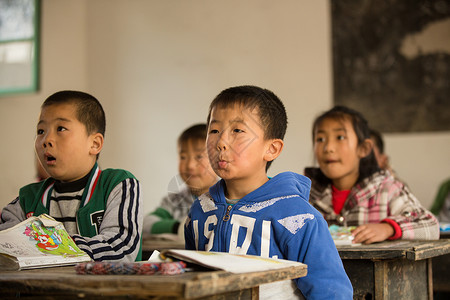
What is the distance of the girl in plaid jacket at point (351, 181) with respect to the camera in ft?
8.11

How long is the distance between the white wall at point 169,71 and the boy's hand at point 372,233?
8.56ft

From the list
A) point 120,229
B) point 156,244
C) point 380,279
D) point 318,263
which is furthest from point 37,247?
point 380,279

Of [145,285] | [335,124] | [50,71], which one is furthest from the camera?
[50,71]

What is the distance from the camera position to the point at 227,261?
3.43 feet

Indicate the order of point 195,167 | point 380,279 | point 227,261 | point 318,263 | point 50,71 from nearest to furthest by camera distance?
1. point 227,261
2. point 318,263
3. point 380,279
4. point 195,167
5. point 50,71

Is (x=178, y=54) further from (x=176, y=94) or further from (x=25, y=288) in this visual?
(x=25, y=288)

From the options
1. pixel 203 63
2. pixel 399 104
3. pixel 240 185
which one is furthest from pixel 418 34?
pixel 240 185

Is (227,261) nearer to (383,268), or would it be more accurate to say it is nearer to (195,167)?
(383,268)

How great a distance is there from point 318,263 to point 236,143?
37 centimetres

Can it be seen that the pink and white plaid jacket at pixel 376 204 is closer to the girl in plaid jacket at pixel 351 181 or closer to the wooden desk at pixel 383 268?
the girl in plaid jacket at pixel 351 181

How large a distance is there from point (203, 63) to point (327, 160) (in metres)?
3.04

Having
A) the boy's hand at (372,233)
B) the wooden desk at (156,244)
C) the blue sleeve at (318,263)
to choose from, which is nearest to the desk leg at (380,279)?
the boy's hand at (372,233)

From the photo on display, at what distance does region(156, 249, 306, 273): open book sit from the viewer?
100 centimetres

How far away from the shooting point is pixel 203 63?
5477 mm
